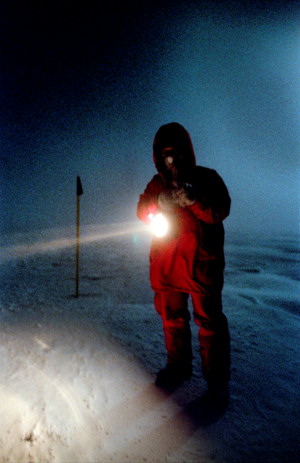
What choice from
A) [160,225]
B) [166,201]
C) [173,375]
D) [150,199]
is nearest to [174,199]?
[166,201]

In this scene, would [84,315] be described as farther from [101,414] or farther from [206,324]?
[206,324]

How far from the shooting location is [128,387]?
2.08 m

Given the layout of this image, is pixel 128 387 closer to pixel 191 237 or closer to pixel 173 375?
pixel 173 375

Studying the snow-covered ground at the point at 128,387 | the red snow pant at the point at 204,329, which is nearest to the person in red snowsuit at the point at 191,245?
the red snow pant at the point at 204,329

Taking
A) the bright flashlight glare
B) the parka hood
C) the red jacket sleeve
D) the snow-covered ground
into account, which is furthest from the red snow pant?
the parka hood

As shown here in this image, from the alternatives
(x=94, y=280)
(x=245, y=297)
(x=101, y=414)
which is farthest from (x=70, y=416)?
(x=94, y=280)

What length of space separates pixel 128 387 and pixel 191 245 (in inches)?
47.9

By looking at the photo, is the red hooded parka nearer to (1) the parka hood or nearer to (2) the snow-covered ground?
(1) the parka hood

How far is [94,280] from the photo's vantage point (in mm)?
5262

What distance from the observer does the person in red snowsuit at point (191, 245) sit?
5.80 feet

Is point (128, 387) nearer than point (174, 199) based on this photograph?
No

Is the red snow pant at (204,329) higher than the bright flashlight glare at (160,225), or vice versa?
the bright flashlight glare at (160,225)

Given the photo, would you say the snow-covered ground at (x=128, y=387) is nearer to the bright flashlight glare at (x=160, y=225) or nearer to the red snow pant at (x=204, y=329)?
the red snow pant at (x=204, y=329)

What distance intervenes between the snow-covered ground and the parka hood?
5.56 feet
